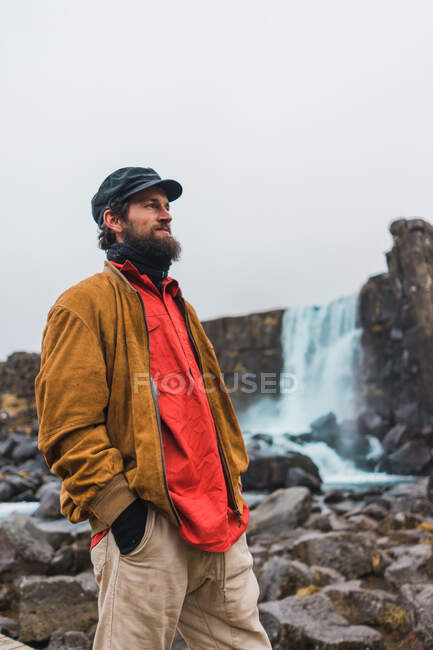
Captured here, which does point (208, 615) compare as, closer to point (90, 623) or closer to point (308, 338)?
point (90, 623)

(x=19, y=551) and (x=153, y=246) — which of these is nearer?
(x=153, y=246)

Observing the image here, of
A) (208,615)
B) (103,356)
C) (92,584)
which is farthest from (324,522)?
(103,356)

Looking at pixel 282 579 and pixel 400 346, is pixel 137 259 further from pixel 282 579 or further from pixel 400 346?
pixel 400 346

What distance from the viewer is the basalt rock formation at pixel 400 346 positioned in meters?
20.9

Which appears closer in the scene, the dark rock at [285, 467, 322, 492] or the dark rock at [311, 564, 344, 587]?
the dark rock at [311, 564, 344, 587]

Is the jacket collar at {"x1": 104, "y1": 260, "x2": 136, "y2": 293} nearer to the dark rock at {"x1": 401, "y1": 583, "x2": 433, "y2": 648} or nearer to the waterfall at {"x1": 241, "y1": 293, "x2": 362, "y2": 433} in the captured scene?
the dark rock at {"x1": 401, "y1": 583, "x2": 433, "y2": 648}

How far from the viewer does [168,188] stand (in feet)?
7.59

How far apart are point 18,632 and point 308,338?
26.6 metres

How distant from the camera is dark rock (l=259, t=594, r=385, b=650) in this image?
3.56 m

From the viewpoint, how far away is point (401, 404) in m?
22.7

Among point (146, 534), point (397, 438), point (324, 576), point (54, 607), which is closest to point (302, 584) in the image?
point (324, 576)

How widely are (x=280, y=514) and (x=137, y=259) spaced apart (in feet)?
22.8

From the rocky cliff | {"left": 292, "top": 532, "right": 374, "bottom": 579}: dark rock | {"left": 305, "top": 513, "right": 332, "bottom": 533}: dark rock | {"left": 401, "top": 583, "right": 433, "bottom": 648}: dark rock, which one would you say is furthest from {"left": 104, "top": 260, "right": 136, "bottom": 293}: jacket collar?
the rocky cliff

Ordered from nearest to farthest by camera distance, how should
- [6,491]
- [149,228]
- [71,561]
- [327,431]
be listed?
[149,228] < [71,561] < [6,491] < [327,431]
